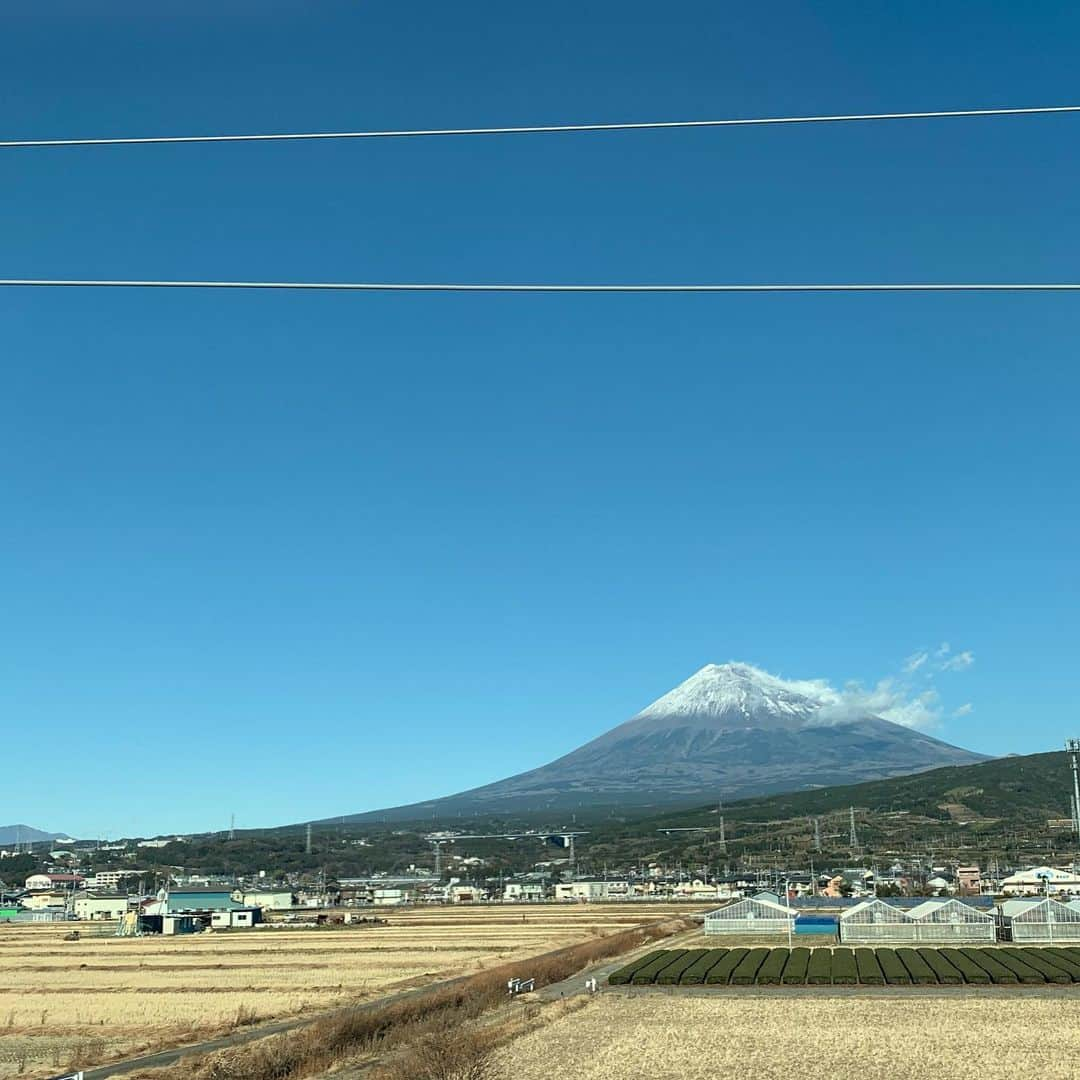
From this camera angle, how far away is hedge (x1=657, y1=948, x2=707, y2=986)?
54844 mm

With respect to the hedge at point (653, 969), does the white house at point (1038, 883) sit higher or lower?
lower

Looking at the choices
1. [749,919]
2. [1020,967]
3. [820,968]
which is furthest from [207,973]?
[749,919]

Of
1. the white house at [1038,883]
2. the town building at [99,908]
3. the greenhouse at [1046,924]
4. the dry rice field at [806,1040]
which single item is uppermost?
the dry rice field at [806,1040]

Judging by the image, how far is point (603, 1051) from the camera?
117 ft

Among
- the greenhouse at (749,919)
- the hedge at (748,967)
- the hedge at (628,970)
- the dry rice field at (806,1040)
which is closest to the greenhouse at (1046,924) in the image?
the greenhouse at (749,919)

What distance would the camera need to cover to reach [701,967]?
5962cm

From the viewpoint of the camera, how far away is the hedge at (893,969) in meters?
52.9

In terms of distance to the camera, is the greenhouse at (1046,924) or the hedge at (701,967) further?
the greenhouse at (1046,924)

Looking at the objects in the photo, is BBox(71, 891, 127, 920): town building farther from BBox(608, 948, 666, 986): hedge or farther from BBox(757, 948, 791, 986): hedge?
BBox(757, 948, 791, 986): hedge

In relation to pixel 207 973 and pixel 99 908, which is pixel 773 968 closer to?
pixel 207 973

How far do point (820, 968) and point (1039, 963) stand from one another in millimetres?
10993

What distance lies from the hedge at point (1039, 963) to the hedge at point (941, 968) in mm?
3415

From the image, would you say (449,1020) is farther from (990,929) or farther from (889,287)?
(990,929)

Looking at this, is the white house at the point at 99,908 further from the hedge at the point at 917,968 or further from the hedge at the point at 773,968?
the hedge at the point at 917,968
